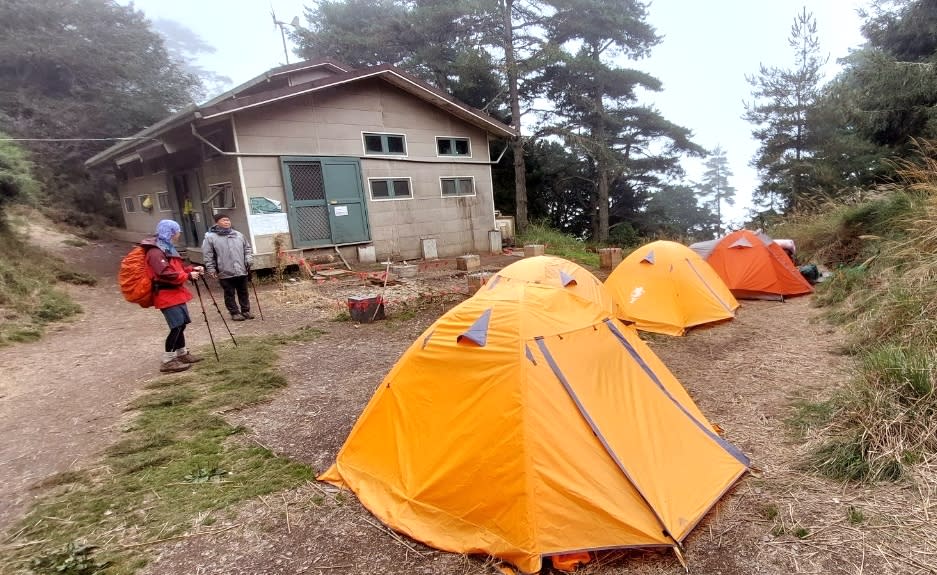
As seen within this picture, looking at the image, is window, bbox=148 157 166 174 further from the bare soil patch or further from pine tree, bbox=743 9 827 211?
pine tree, bbox=743 9 827 211

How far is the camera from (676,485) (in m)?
2.49

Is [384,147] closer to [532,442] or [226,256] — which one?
[226,256]

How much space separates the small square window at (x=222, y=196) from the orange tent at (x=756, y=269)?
9468mm

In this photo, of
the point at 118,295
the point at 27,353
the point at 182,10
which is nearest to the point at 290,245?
the point at 118,295

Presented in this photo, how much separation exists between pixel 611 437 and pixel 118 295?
9677mm

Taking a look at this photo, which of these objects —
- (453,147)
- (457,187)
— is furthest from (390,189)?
(453,147)

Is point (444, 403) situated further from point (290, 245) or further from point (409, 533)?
point (290, 245)

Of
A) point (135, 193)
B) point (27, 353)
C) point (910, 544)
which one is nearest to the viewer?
point (910, 544)

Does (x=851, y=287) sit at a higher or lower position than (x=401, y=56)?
lower

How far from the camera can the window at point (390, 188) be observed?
11.2m

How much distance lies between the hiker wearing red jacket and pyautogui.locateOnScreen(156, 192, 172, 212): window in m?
9.44

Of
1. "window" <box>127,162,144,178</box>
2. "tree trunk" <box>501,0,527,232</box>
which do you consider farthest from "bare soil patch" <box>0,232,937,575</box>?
"tree trunk" <box>501,0,527,232</box>

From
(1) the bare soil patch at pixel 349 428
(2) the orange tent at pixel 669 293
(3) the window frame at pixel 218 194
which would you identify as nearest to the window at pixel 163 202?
(3) the window frame at pixel 218 194

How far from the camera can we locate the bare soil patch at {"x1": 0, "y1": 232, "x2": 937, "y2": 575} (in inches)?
87.1
